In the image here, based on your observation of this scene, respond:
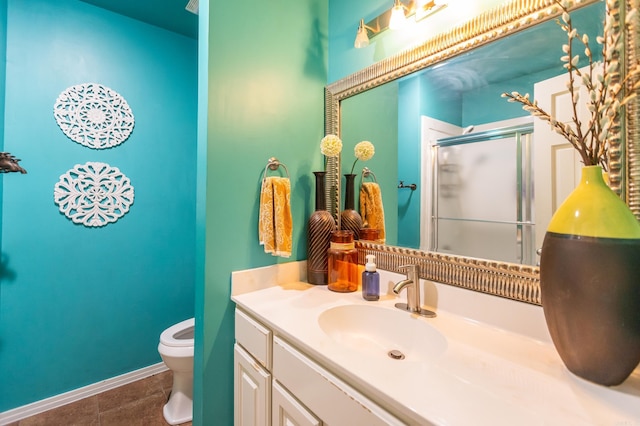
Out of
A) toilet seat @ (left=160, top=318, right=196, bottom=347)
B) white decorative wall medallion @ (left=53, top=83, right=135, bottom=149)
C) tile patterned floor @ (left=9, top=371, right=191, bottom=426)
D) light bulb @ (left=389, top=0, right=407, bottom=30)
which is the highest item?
light bulb @ (left=389, top=0, right=407, bottom=30)

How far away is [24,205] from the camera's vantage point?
154cm

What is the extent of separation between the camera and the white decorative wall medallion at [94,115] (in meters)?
1.64

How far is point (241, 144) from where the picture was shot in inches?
45.5

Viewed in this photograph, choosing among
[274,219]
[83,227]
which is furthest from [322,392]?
[83,227]

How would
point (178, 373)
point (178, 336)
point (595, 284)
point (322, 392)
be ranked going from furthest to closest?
point (178, 336) < point (178, 373) < point (322, 392) < point (595, 284)

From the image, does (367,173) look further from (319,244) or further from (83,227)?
(83,227)

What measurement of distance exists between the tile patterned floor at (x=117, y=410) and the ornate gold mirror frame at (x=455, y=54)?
5.14 feet

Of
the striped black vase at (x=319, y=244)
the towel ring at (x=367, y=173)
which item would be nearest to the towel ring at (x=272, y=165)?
the striped black vase at (x=319, y=244)

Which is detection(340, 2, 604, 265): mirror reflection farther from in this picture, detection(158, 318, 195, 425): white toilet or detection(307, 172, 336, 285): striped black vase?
detection(158, 318, 195, 425): white toilet

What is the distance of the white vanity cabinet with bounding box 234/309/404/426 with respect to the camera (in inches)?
23.7

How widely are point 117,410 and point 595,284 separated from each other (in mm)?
2270

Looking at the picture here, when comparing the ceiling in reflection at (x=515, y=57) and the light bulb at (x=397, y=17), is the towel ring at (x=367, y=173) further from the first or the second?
the light bulb at (x=397, y=17)

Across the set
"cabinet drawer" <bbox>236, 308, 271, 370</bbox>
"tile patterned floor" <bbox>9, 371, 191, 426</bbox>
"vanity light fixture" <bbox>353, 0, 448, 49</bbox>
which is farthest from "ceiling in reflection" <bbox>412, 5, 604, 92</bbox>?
"tile patterned floor" <bbox>9, 371, 191, 426</bbox>

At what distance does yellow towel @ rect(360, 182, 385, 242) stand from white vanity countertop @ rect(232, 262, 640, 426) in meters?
0.34
